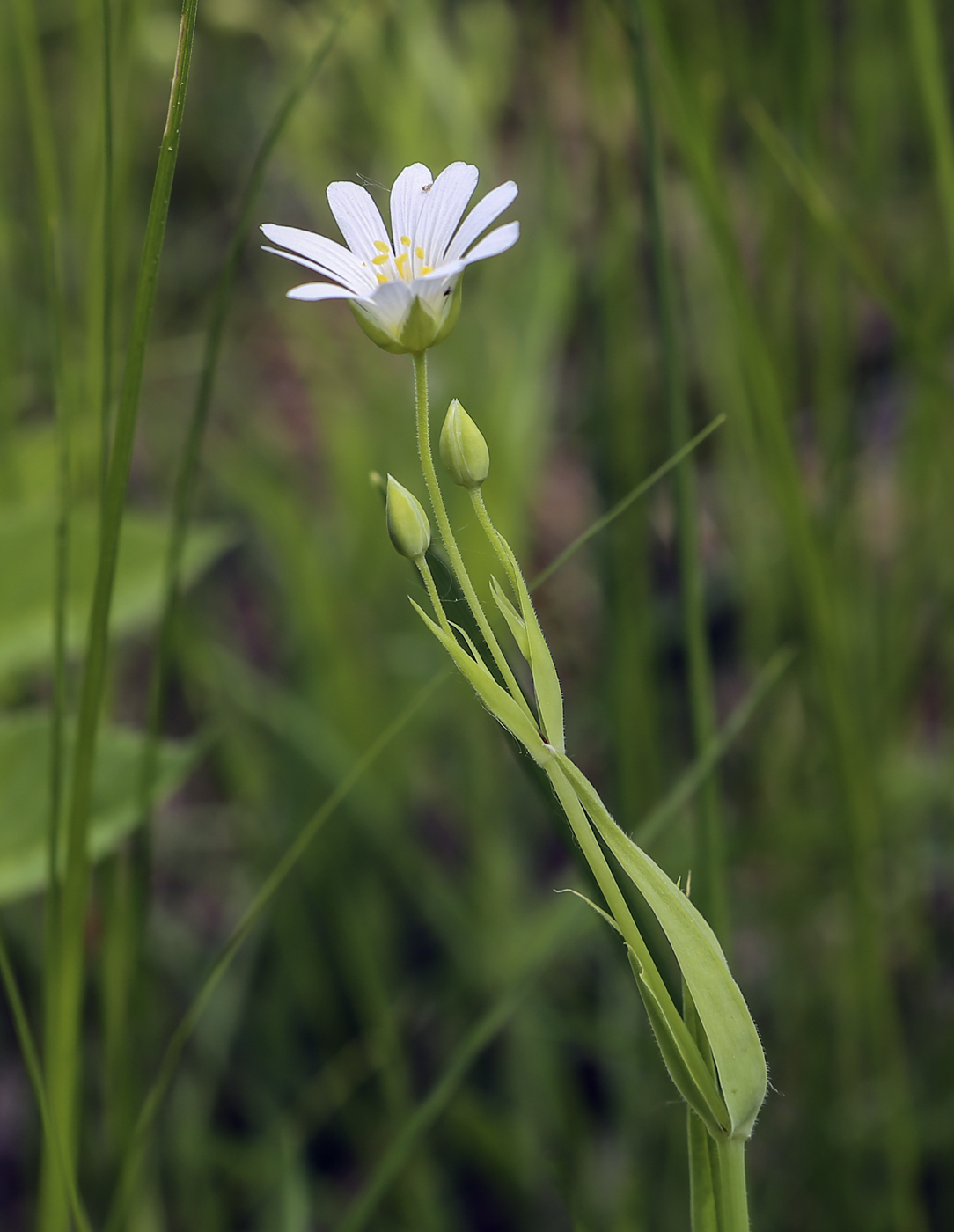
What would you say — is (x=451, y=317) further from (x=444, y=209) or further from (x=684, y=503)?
(x=684, y=503)

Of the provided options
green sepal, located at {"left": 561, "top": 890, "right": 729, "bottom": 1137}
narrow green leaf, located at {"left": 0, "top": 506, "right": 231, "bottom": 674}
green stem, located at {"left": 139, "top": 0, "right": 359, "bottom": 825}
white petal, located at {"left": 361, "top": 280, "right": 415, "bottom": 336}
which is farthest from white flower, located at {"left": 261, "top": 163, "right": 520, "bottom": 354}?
narrow green leaf, located at {"left": 0, "top": 506, "right": 231, "bottom": 674}

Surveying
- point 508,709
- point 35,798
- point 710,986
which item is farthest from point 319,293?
point 35,798

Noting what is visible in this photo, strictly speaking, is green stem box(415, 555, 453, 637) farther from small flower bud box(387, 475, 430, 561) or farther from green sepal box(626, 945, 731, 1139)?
green sepal box(626, 945, 731, 1139)

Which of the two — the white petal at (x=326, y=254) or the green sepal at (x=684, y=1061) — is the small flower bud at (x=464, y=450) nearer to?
the white petal at (x=326, y=254)

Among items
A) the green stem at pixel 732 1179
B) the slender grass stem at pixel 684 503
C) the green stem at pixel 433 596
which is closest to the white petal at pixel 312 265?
the green stem at pixel 433 596

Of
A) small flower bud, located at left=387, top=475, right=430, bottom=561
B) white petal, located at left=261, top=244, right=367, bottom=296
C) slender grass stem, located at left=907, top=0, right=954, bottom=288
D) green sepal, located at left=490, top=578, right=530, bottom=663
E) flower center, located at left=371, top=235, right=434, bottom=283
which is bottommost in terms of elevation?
green sepal, located at left=490, top=578, right=530, bottom=663

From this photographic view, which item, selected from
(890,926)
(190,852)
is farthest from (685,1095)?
(190,852)

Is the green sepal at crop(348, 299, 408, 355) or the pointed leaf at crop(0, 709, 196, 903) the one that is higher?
the green sepal at crop(348, 299, 408, 355)
